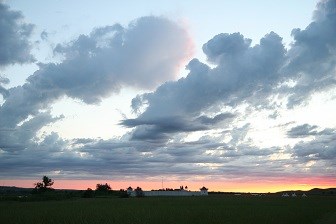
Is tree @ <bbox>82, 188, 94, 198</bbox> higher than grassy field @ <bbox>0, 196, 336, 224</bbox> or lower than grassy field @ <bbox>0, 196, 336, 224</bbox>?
higher

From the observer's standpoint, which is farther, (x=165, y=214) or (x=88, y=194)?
(x=88, y=194)

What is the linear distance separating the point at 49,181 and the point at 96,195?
22518mm

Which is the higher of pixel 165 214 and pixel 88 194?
pixel 88 194

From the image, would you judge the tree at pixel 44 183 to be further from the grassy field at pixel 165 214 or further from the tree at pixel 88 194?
the grassy field at pixel 165 214

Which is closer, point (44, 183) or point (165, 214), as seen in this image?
point (165, 214)

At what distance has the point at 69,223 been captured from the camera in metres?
38.1

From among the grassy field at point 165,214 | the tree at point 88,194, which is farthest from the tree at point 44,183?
the grassy field at point 165,214

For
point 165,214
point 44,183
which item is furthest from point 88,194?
point 165,214

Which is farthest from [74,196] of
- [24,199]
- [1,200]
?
[1,200]

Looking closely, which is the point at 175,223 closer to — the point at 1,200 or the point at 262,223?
the point at 262,223

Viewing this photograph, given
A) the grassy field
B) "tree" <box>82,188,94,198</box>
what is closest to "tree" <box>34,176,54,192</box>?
"tree" <box>82,188,94,198</box>

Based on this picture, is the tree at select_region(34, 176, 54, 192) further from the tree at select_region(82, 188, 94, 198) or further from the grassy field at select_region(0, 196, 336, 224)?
the grassy field at select_region(0, 196, 336, 224)

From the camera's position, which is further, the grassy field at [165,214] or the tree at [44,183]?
the tree at [44,183]

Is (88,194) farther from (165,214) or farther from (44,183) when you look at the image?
(165,214)
